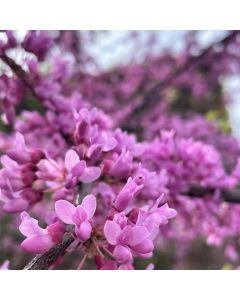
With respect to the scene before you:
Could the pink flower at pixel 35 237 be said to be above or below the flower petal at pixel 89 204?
below

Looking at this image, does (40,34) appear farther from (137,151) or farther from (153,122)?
(153,122)

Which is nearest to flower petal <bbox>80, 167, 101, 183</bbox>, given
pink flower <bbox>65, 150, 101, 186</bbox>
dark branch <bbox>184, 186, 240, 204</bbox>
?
pink flower <bbox>65, 150, 101, 186</bbox>

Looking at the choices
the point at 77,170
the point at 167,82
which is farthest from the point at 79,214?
the point at 167,82

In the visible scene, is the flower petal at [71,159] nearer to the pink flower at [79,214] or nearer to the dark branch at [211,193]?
the pink flower at [79,214]

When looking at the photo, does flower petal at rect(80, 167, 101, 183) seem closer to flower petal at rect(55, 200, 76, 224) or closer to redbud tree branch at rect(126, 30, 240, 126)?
flower petal at rect(55, 200, 76, 224)

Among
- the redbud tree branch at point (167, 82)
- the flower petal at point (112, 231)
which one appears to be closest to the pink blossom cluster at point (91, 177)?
the flower petal at point (112, 231)
